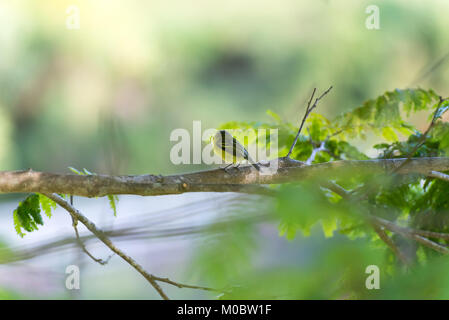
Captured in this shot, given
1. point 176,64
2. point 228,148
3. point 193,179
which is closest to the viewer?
point 193,179

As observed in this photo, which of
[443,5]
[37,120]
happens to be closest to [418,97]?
[443,5]

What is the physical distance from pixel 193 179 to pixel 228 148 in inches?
11.7

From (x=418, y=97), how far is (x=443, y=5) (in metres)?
2.72

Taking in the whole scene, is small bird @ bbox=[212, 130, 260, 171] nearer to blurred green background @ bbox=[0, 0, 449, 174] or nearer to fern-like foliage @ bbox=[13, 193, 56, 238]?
fern-like foliage @ bbox=[13, 193, 56, 238]

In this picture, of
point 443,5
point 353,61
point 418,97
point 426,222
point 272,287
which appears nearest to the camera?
point 272,287

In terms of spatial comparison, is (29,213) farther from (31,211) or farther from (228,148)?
(228,148)

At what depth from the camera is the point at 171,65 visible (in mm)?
4855

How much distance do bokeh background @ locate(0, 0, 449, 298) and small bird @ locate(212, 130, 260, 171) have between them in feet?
7.88

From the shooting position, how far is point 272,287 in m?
0.37

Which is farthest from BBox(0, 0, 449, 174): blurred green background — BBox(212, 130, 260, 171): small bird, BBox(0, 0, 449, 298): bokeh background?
BBox(212, 130, 260, 171): small bird

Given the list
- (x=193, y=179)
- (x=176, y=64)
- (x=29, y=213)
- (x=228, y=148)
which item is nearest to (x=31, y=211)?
(x=29, y=213)

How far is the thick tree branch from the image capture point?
75 cm

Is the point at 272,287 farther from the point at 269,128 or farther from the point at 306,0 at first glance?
the point at 306,0

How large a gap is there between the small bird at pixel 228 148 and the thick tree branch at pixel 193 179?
15 centimetres
